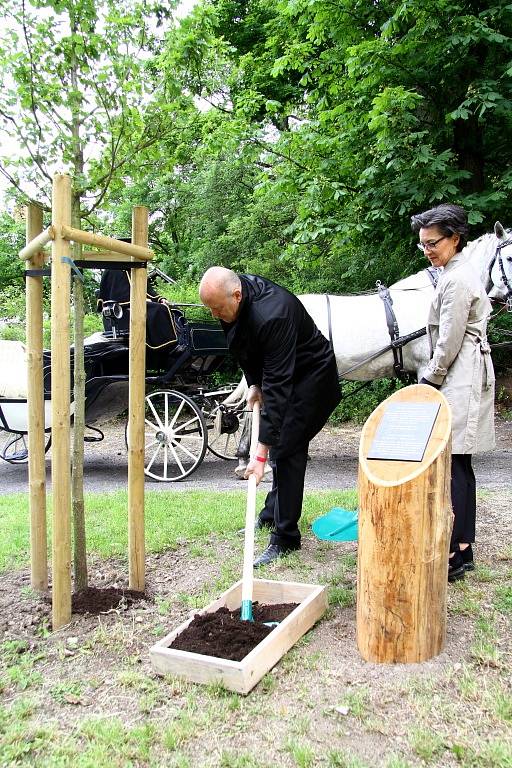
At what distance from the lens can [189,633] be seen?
9.77 feet

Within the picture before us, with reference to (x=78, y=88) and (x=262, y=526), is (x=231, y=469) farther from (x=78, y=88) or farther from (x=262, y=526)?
(x=78, y=88)

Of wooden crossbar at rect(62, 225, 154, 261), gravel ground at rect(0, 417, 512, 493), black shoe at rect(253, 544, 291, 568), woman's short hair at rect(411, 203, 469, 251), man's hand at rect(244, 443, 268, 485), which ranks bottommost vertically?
gravel ground at rect(0, 417, 512, 493)

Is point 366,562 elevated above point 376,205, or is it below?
below

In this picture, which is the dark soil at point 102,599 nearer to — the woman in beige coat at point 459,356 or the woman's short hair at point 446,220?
the woman in beige coat at point 459,356

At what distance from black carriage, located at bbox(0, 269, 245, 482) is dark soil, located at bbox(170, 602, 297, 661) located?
4.16 m

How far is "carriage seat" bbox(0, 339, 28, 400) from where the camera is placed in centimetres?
733

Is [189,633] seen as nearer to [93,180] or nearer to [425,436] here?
[425,436]

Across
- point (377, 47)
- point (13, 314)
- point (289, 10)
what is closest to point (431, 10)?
point (377, 47)

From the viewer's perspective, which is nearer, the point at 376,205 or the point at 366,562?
the point at 366,562

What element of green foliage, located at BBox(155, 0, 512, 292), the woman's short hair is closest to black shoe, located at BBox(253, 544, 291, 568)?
the woman's short hair

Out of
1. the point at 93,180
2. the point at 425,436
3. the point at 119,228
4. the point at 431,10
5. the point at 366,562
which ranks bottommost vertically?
the point at 366,562

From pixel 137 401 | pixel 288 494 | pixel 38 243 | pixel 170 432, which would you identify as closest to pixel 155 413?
pixel 170 432

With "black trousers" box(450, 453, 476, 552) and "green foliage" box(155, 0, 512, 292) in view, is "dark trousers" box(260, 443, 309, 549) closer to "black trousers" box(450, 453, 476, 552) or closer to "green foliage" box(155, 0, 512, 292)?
"black trousers" box(450, 453, 476, 552)

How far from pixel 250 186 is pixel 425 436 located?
42.3ft
